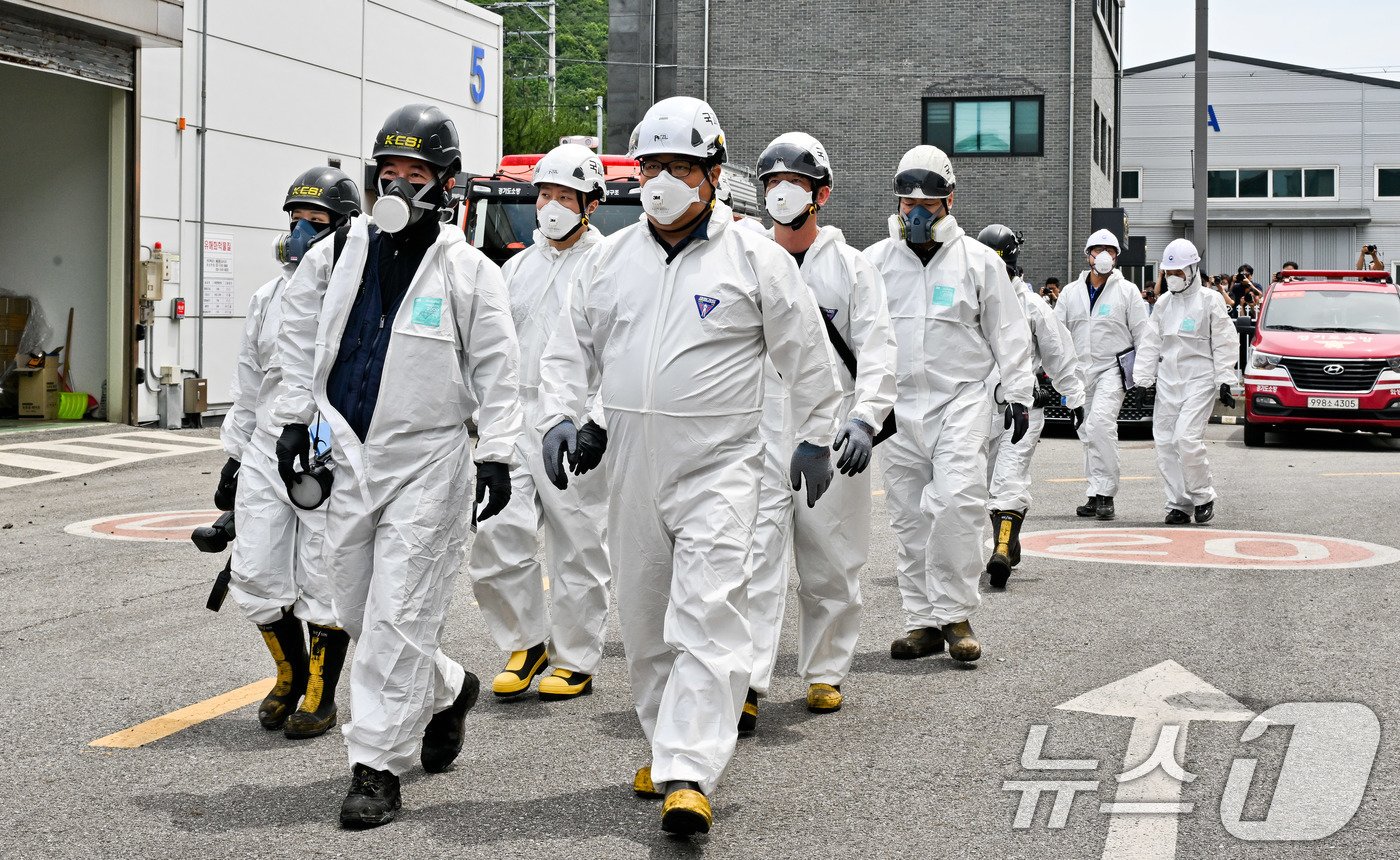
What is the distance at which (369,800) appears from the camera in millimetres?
4797

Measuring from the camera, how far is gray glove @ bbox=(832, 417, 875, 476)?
523 cm

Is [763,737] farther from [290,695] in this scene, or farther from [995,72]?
[995,72]

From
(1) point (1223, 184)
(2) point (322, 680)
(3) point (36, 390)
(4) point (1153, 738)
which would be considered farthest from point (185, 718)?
(1) point (1223, 184)

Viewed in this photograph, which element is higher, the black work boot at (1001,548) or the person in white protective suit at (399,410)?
the person in white protective suit at (399,410)

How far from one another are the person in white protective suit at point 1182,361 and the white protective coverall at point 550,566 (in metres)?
7.00

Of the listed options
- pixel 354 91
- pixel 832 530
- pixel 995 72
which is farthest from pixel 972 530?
pixel 995 72

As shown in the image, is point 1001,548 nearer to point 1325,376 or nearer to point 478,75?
point 1325,376

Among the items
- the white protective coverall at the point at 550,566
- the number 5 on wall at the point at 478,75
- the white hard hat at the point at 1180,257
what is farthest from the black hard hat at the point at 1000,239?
the number 5 on wall at the point at 478,75

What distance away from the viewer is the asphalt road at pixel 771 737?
4691 millimetres

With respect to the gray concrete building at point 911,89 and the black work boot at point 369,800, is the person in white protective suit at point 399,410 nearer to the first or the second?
the black work boot at point 369,800

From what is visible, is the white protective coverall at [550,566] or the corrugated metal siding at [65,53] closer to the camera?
the white protective coverall at [550,566]

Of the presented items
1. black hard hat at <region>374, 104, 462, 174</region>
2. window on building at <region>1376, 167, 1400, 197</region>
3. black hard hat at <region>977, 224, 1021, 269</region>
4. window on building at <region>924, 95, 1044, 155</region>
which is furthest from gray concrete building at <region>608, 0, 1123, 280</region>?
black hard hat at <region>374, 104, 462, 174</region>

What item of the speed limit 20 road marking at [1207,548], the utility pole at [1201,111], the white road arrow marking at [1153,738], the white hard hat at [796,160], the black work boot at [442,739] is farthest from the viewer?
the utility pole at [1201,111]

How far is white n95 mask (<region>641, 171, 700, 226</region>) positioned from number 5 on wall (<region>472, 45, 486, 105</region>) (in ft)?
76.0
